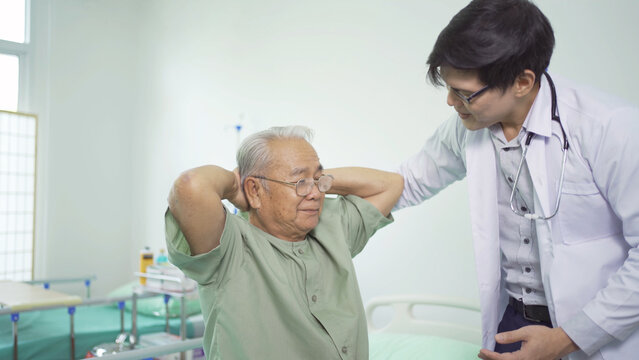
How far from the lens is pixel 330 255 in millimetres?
1452

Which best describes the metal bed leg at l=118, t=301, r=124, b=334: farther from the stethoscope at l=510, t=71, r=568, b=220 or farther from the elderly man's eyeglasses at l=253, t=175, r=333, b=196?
the stethoscope at l=510, t=71, r=568, b=220

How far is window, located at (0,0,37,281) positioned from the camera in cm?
417

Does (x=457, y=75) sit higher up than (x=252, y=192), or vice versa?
(x=457, y=75)

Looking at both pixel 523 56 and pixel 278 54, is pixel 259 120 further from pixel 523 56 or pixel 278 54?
pixel 523 56

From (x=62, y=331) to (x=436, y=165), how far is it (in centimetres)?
248

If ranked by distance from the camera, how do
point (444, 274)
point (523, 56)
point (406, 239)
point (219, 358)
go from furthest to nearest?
1. point (406, 239)
2. point (444, 274)
3. point (219, 358)
4. point (523, 56)

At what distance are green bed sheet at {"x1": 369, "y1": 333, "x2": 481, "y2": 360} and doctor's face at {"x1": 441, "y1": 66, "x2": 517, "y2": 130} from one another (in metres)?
0.94

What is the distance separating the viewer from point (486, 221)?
52.2 inches

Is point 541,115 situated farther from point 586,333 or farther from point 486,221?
point 586,333

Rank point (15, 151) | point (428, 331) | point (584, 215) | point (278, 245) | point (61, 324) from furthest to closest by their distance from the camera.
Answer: point (15, 151) → point (61, 324) → point (428, 331) → point (278, 245) → point (584, 215)

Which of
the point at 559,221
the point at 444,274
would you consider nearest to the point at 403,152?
the point at 444,274

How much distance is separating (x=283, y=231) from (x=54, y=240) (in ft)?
12.3

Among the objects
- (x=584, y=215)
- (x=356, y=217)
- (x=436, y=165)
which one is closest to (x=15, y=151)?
(x=356, y=217)

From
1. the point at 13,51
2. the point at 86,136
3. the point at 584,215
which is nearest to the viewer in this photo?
the point at 584,215
